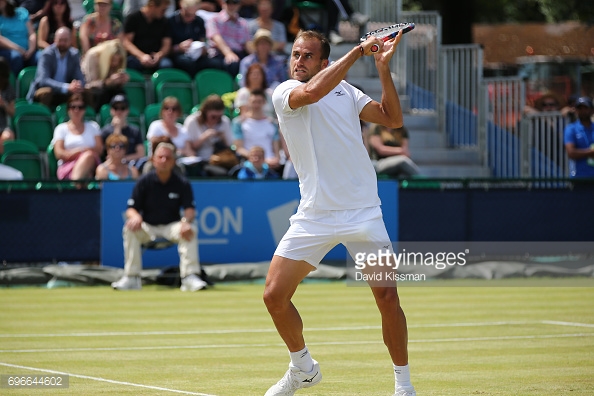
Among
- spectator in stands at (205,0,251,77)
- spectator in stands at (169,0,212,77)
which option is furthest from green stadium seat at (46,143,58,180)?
spectator in stands at (205,0,251,77)

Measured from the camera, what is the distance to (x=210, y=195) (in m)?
16.5

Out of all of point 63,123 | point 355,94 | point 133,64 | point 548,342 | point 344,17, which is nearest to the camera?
point 355,94

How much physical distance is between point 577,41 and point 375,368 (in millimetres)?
35147

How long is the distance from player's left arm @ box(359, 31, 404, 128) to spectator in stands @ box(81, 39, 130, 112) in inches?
465

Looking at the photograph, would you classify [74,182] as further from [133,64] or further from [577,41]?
[577,41]

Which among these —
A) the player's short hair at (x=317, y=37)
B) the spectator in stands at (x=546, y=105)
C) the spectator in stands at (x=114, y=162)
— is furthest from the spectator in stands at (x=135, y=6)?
the player's short hair at (x=317, y=37)

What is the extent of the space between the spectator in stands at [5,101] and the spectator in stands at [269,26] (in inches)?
203

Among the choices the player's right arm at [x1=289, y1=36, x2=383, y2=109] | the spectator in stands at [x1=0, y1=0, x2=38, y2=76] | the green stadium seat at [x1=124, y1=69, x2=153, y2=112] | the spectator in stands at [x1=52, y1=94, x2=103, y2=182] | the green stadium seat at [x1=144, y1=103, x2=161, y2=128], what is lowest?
the spectator in stands at [x1=52, y1=94, x2=103, y2=182]

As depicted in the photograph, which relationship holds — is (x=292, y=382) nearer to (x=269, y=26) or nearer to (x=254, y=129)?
(x=254, y=129)

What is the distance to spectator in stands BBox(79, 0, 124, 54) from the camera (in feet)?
63.5

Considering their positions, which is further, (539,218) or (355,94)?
(539,218)

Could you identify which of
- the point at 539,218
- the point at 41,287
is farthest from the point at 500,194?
the point at 41,287

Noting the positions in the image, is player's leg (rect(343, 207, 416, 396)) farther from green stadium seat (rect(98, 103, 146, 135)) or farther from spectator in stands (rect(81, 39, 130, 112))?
spectator in stands (rect(81, 39, 130, 112))

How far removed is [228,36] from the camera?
20.8 meters
